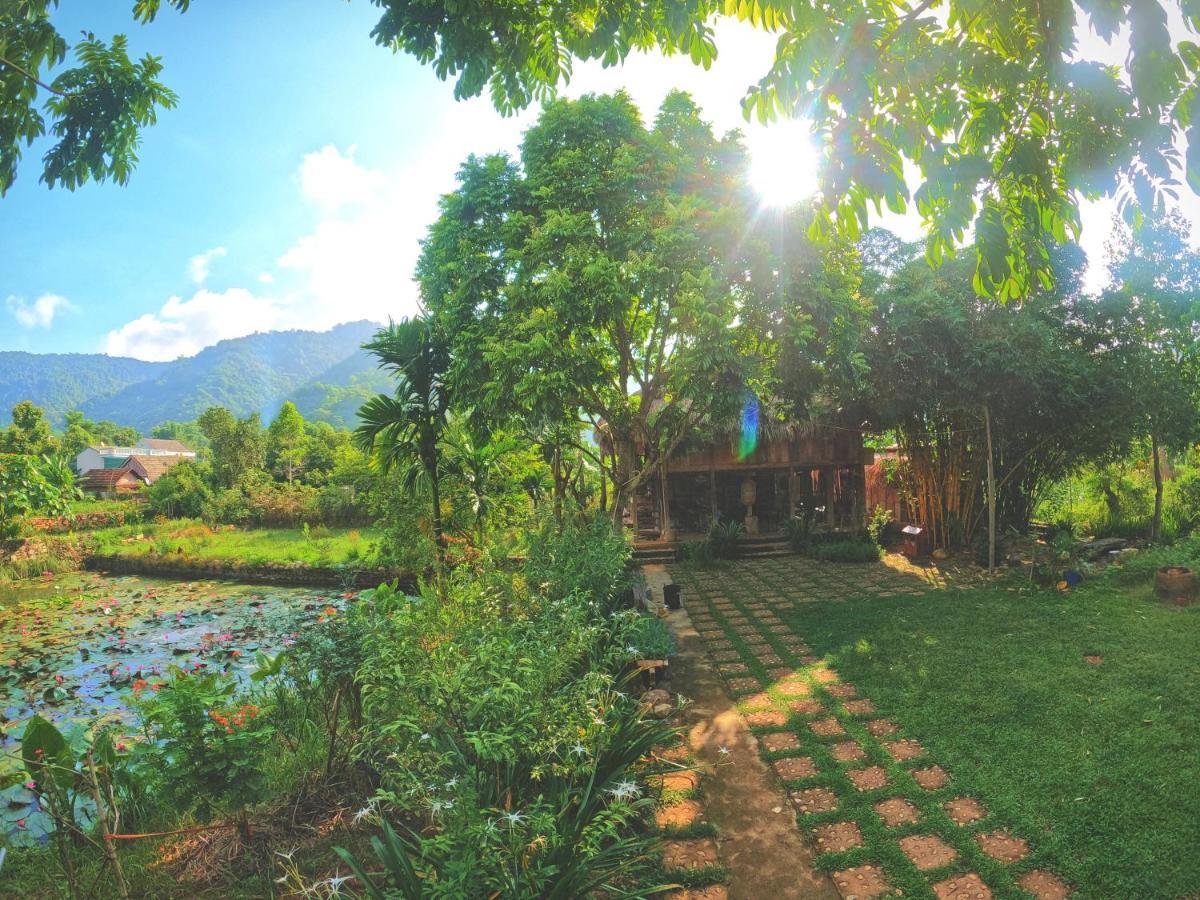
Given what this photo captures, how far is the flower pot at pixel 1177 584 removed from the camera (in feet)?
20.6

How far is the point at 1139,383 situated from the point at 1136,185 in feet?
30.4

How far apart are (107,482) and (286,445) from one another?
15902 mm

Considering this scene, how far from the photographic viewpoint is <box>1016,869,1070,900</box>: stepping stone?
2482mm

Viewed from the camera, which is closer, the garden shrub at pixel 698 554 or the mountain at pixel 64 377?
the garden shrub at pixel 698 554

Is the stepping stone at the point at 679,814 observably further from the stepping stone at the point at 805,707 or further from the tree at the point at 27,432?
the tree at the point at 27,432

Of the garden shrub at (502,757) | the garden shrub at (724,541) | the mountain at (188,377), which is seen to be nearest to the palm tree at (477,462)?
the garden shrub at (502,757)

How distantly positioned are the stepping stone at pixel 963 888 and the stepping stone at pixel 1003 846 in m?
0.20

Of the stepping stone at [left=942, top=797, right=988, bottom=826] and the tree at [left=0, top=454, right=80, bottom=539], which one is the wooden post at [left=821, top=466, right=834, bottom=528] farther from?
the tree at [left=0, top=454, right=80, bottom=539]

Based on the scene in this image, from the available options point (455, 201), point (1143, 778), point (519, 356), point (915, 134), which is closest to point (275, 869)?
point (915, 134)

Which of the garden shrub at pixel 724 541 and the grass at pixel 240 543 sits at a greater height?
the garden shrub at pixel 724 541

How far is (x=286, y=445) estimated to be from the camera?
2777cm

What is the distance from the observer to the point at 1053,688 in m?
4.45

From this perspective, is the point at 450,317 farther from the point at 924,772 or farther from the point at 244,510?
the point at 244,510

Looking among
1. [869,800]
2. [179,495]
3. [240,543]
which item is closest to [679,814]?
[869,800]
